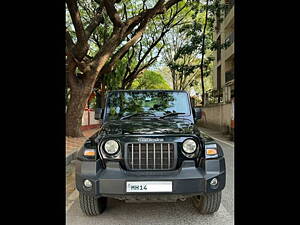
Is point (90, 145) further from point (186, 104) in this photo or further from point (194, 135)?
point (186, 104)

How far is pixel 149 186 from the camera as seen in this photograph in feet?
10.2

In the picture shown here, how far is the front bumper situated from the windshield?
3.83ft

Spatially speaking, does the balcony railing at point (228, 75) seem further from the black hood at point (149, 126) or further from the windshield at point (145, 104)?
the black hood at point (149, 126)

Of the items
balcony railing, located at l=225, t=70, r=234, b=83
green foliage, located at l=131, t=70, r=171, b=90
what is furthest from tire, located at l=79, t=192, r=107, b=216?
green foliage, located at l=131, t=70, r=171, b=90

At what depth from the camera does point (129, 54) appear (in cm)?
2338

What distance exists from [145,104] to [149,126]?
0.85 m

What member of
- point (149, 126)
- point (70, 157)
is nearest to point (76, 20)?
point (70, 157)

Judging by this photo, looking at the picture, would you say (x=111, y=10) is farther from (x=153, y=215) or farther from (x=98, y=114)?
(x=153, y=215)

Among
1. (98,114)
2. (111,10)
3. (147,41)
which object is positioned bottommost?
(98,114)

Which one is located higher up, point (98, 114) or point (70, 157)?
point (98, 114)

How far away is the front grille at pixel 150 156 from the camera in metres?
3.27

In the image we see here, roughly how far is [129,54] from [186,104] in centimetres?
1973
